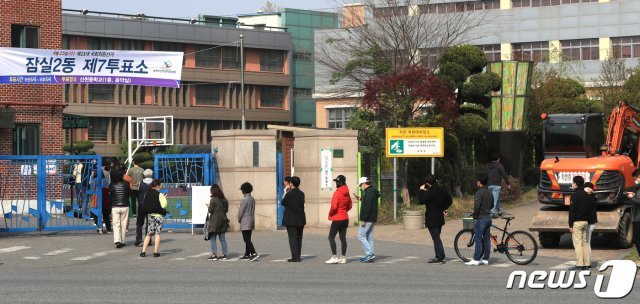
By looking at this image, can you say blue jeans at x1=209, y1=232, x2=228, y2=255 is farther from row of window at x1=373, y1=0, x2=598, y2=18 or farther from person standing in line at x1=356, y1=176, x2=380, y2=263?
row of window at x1=373, y1=0, x2=598, y2=18

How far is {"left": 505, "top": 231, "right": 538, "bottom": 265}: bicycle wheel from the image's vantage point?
22250mm

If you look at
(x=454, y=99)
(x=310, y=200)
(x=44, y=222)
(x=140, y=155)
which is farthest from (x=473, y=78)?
(x=140, y=155)

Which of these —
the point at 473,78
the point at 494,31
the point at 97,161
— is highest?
the point at 494,31

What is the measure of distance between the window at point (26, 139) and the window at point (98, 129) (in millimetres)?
45757

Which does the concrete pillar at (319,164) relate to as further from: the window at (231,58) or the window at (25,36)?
the window at (231,58)

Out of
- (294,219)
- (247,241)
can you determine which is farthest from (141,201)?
(294,219)

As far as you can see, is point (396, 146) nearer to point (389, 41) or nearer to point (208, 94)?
point (389, 41)

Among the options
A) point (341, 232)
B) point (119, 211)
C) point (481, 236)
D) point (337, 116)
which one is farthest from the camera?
point (337, 116)

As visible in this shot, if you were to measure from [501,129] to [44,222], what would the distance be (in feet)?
68.1

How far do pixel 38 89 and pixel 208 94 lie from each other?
2035 inches

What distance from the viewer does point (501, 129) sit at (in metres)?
44.4

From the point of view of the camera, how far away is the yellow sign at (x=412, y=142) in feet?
108

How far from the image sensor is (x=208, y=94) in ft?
297

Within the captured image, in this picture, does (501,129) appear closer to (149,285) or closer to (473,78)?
Result: (473,78)
